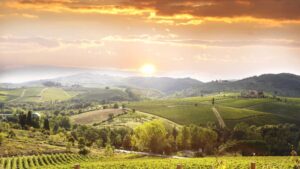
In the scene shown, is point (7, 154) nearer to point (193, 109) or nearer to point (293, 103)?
point (193, 109)

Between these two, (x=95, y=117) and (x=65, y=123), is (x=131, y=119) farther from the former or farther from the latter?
(x=65, y=123)

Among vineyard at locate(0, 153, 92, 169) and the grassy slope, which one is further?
the grassy slope

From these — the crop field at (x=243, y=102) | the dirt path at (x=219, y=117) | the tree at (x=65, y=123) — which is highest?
the crop field at (x=243, y=102)

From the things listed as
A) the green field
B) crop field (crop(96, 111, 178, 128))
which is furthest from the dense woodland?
crop field (crop(96, 111, 178, 128))

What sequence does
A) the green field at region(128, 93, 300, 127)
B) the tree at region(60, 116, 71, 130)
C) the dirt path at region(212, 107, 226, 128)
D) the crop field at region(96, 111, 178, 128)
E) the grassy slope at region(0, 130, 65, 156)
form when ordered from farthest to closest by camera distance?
1. the tree at region(60, 116, 71, 130)
2. the crop field at region(96, 111, 178, 128)
3. the green field at region(128, 93, 300, 127)
4. the dirt path at region(212, 107, 226, 128)
5. the grassy slope at region(0, 130, 65, 156)

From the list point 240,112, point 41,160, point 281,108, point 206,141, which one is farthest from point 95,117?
point 41,160

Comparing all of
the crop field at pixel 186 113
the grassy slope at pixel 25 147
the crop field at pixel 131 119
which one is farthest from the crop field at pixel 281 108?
the grassy slope at pixel 25 147

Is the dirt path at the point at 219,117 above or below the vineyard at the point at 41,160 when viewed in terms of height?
above

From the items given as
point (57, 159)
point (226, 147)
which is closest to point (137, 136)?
point (226, 147)

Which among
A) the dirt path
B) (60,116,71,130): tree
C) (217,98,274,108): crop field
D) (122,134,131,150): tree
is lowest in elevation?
(122,134,131,150): tree

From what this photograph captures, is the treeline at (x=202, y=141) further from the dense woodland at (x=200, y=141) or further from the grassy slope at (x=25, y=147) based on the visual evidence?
the grassy slope at (x=25, y=147)

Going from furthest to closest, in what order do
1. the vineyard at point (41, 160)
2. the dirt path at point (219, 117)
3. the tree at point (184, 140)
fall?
1. the dirt path at point (219, 117)
2. the tree at point (184, 140)
3. the vineyard at point (41, 160)

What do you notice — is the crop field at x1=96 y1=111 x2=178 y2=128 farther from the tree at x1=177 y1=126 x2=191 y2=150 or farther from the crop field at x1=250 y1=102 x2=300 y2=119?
the tree at x1=177 y1=126 x2=191 y2=150

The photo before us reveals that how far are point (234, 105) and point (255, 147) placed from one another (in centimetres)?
6389
